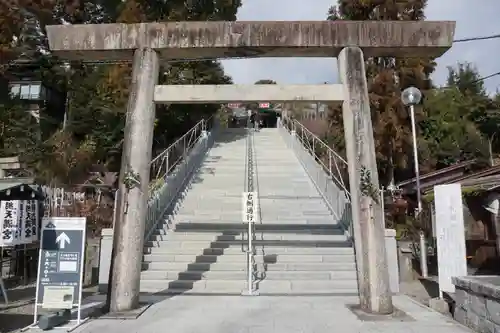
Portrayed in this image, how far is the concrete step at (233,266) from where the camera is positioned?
8.91 meters

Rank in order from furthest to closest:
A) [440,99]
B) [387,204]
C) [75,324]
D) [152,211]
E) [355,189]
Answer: [440,99] → [387,204] → [152,211] → [355,189] → [75,324]

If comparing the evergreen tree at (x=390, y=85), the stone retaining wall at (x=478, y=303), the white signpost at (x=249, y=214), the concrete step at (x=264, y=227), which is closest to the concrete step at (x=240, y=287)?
the white signpost at (x=249, y=214)

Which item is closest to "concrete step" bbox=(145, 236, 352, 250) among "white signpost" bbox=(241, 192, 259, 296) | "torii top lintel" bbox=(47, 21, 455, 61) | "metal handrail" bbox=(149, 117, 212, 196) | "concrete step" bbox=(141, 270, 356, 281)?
"concrete step" bbox=(141, 270, 356, 281)

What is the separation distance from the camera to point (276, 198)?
41.9 feet

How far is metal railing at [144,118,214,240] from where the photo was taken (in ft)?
34.5

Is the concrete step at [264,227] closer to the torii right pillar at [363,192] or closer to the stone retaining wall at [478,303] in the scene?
the torii right pillar at [363,192]

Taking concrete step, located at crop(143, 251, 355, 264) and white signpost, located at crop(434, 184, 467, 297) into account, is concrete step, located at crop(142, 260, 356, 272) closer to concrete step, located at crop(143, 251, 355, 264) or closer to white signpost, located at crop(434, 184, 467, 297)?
concrete step, located at crop(143, 251, 355, 264)

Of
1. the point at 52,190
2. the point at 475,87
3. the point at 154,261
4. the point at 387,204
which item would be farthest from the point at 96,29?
the point at 475,87

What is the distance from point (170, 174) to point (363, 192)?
7.57 metres

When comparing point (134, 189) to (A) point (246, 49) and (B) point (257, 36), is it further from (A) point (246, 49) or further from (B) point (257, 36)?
(B) point (257, 36)

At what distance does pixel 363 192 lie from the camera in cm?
677

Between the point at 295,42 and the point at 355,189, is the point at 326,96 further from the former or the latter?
the point at 355,189

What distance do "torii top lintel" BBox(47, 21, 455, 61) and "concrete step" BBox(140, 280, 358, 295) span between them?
461cm

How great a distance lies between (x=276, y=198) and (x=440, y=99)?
15.8 meters
